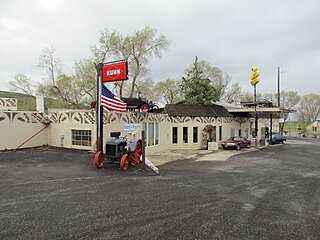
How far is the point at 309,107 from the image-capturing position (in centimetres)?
6412

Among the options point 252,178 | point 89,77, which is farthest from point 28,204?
point 89,77

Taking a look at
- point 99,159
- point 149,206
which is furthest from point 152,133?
point 149,206

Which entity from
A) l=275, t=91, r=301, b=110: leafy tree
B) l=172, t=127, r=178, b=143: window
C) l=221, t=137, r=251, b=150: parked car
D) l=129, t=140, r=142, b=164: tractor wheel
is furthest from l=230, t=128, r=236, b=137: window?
l=275, t=91, r=301, b=110: leafy tree

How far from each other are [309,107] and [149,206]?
2986 inches

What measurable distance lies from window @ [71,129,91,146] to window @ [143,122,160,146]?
15.5 ft

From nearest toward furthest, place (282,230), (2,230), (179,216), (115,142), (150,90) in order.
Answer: (2,230)
(282,230)
(179,216)
(115,142)
(150,90)

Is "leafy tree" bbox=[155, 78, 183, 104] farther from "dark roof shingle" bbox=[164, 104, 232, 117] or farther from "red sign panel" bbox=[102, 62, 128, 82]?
"red sign panel" bbox=[102, 62, 128, 82]

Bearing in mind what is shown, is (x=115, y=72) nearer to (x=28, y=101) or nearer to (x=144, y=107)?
(x=144, y=107)

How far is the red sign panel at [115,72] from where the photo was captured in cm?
974

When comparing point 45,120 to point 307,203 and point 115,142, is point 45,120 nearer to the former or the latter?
point 115,142

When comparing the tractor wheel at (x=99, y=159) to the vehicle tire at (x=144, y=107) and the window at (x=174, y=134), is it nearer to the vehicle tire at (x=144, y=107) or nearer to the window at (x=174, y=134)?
the vehicle tire at (x=144, y=107)

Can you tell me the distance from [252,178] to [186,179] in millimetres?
2853

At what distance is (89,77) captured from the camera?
29000mm

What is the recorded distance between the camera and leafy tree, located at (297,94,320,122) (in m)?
62.5
